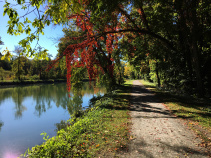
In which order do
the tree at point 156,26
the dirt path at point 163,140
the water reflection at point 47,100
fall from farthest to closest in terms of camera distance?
the water reflection at point 47,100, the tree at point 156,26, the dirt path at point 163,140

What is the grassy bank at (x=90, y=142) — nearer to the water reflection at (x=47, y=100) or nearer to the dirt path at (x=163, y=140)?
the dirt path at (x=163, y=140)

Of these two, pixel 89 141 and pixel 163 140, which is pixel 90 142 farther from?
pixel 163 140

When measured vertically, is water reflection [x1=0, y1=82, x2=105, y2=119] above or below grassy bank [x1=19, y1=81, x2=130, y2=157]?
below

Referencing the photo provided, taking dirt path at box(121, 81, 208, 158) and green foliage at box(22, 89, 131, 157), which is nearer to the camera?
dirt path at box(121, 81, 208, 158)

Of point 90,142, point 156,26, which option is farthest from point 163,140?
point 156,26

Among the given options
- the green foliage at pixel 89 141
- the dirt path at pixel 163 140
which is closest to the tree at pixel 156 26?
the green foliage at pixel 89 141

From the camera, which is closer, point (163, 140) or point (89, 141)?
point (163, 140)

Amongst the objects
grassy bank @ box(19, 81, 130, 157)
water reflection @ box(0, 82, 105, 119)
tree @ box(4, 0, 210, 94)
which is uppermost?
tree @ box(4, 0, 210, 94)

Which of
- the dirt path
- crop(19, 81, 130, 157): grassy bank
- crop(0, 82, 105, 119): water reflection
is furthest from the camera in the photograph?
crop(0, 82, 105, 119): water reflection

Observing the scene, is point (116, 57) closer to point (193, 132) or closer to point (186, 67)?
point (186, 67)

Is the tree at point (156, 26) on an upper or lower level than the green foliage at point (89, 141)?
upper

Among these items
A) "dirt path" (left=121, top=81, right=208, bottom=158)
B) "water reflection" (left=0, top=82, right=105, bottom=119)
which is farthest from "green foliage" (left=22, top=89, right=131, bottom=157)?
"water reflection" (left=0, top=82, right=105, bottom=119)

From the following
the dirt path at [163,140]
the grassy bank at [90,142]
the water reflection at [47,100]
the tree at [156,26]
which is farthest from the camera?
the water reflection at [47,100]

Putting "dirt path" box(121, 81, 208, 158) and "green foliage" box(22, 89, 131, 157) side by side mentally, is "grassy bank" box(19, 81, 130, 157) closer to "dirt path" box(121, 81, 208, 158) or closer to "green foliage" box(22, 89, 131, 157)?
"green foliage" box(22, 89, 131, 157)
